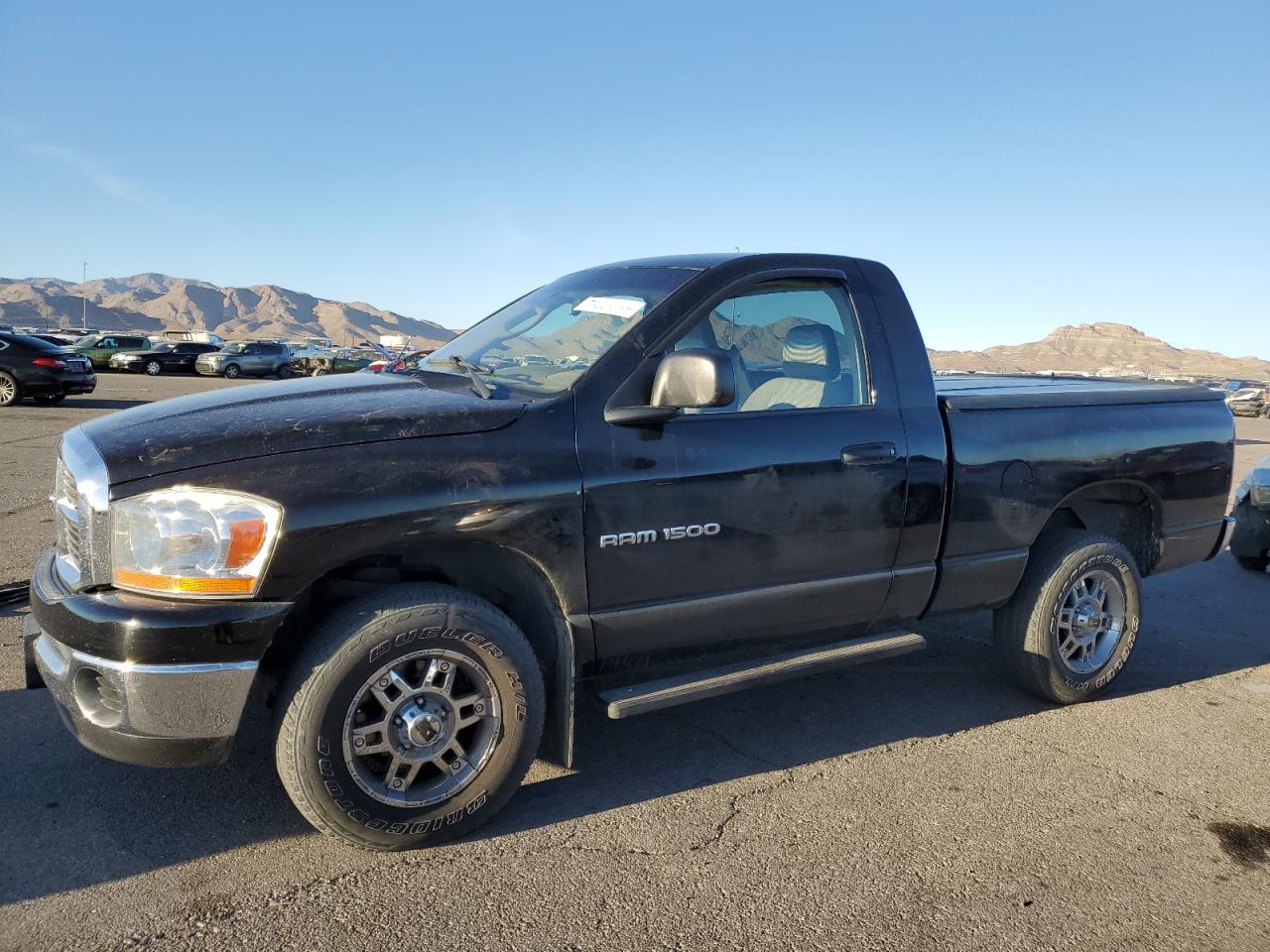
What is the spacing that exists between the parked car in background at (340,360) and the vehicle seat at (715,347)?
130 feet

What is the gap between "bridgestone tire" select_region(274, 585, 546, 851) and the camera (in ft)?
9.37

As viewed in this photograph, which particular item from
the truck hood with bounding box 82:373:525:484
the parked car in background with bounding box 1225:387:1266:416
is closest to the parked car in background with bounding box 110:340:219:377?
the truck hood with bounding box 82:373:525:484

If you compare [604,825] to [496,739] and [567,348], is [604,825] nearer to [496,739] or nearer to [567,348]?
[496,739]

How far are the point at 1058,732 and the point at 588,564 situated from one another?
2452 millimetres

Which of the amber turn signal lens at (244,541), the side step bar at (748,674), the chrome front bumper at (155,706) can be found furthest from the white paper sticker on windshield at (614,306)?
the chrome front bumper at (155,706)

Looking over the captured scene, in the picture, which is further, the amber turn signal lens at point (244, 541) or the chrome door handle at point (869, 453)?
the chrome door handle at point (869, 453)

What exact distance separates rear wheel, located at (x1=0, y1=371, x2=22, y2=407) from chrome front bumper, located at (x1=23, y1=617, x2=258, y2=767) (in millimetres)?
18451

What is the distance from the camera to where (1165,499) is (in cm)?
486

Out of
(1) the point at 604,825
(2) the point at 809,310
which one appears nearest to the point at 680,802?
(1) the point at 604,825

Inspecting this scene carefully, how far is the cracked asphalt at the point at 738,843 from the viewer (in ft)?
8.89

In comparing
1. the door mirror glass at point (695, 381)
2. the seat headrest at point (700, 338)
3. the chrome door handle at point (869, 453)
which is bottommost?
the chrome door handle at point (869, 453)

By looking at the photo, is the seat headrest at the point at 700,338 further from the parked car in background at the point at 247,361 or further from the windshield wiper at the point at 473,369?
the parked car in background at the point at 247,361

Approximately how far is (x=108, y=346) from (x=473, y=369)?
133 ft

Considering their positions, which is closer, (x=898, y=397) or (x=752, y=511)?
(x=752, y=511)
